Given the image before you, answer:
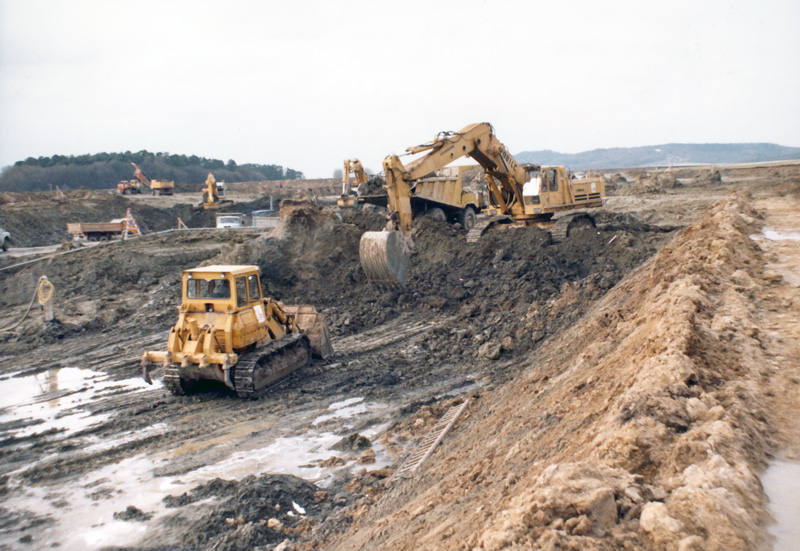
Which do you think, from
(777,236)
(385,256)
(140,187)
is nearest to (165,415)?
(385,256)

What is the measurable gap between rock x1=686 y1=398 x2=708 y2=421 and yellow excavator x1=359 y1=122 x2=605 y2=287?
1001cm

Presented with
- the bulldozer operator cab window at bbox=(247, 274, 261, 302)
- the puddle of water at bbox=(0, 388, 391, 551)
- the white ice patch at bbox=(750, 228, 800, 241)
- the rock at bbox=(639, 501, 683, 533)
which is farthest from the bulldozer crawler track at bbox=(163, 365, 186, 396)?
the white ice patch at bbox=(750, 228, 800, 241)

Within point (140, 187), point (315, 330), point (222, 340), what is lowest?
point (315, 330)

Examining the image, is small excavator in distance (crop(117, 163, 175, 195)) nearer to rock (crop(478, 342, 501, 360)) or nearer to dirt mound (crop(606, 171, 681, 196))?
dirt mound (crop(606, 171, 681, 196))

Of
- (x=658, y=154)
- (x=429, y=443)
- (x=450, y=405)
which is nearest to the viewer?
(x=429, y=443)

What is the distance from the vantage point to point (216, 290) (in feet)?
29.3

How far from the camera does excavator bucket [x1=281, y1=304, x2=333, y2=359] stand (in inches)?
416

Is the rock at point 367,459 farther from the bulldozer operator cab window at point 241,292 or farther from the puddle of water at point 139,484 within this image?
the bulldozer operator cab window at point 241,292

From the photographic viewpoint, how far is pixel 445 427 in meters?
6.99

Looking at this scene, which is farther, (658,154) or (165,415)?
(658,154)

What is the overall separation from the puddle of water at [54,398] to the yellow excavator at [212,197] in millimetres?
27479

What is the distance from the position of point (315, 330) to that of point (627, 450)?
7.90 meters

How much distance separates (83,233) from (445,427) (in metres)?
22.2

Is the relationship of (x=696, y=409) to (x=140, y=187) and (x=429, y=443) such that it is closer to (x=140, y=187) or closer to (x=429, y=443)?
(x=429, y=443)
